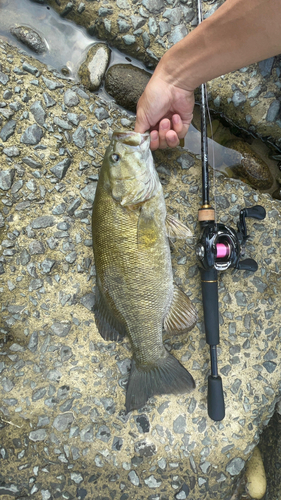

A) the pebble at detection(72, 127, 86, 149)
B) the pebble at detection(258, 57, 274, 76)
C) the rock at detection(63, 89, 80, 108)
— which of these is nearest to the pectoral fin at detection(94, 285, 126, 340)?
the pebble at detection(72, 127, 86, 149)

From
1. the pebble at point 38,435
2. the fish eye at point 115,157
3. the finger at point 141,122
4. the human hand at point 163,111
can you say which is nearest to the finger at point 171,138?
the human hand at point 163,111

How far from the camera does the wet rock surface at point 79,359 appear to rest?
2.25m

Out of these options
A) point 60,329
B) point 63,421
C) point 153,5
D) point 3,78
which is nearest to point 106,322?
point 60,329

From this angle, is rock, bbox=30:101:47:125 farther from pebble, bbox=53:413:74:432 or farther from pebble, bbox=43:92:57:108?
pebble, bbox=53:413:74:432

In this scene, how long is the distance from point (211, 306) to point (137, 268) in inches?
26.0

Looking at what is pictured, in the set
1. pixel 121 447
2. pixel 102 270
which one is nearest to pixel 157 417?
pixel 121 447

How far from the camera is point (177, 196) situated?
240 cm

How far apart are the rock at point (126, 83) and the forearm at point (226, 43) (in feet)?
1.20

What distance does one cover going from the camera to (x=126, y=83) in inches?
92.8

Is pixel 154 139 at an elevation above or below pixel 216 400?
above

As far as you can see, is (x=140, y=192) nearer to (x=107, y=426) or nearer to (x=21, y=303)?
(x=21, y=303)

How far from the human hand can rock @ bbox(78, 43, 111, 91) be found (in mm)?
516

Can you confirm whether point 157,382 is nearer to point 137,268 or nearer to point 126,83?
point 137,268

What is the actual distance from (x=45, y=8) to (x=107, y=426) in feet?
11.0
